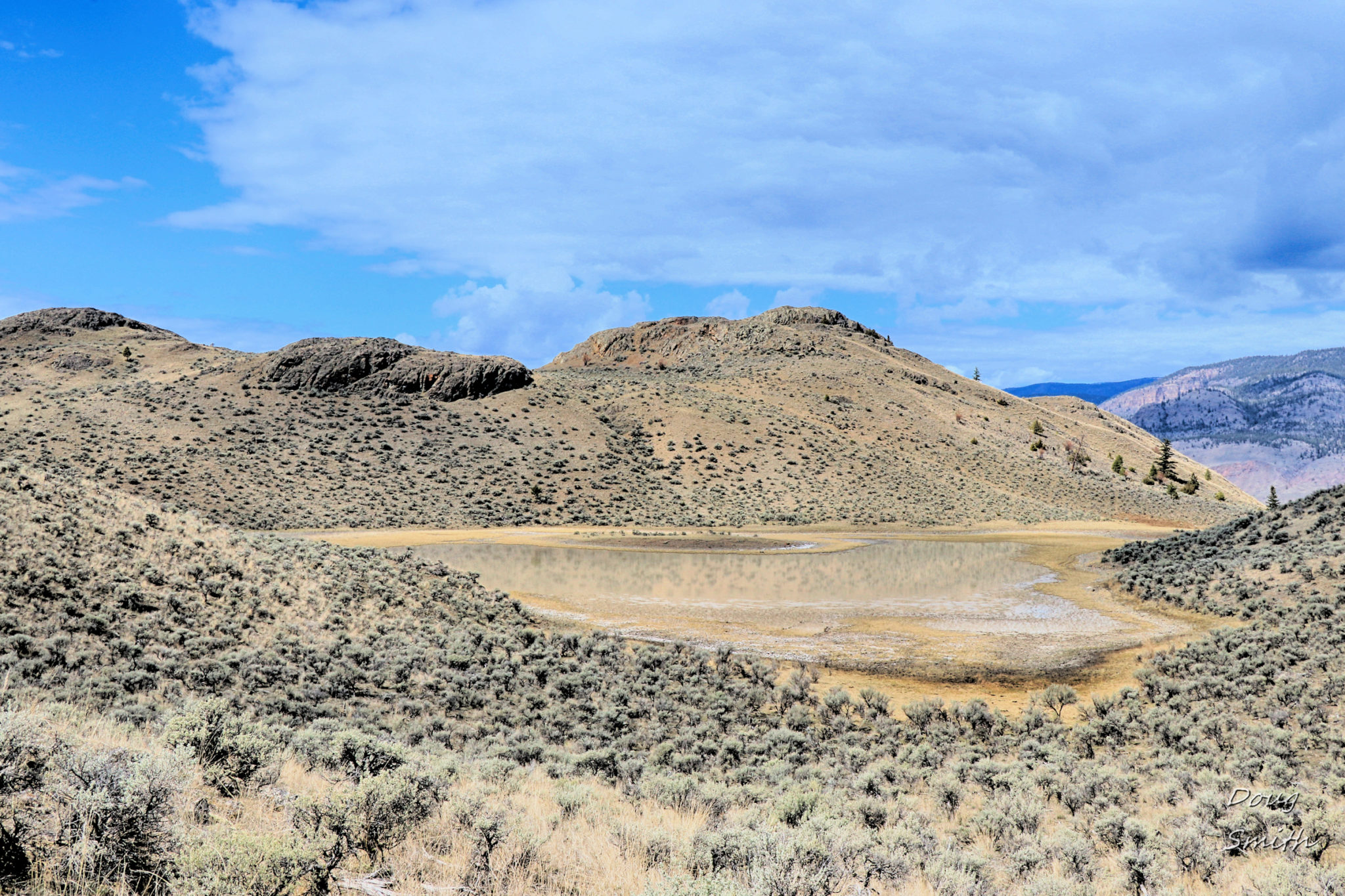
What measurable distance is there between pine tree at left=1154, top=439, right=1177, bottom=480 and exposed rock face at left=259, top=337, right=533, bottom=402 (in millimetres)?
77708

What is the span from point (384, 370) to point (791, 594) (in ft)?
189

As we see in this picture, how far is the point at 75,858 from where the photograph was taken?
564cm

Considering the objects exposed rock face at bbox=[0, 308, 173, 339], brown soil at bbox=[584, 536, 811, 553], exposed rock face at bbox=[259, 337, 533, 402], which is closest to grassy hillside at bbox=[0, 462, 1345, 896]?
brown soil at bbox=[584, 536, 811, 553]

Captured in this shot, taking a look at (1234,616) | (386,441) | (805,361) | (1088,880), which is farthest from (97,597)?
(805,361)

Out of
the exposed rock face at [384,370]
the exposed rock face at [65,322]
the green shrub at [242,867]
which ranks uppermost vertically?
the exposed rock face at [65,322]

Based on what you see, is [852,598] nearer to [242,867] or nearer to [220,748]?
[220,748]

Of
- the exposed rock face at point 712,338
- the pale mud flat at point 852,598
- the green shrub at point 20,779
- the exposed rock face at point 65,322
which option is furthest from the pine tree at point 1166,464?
the exposed rock face at point 65,322

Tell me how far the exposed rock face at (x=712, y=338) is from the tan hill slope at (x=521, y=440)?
282 inches

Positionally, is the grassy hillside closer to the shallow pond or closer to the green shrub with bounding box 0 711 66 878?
the green shrub with bounding box 0 711 66 878

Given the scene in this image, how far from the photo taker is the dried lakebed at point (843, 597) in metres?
21.5

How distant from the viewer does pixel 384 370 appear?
74.9 metres

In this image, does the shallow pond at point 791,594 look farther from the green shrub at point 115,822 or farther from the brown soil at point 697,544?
the green shrub at point 115,822

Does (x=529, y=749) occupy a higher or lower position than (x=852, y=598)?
lower

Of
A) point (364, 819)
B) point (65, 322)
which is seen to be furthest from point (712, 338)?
point (364, 819)
